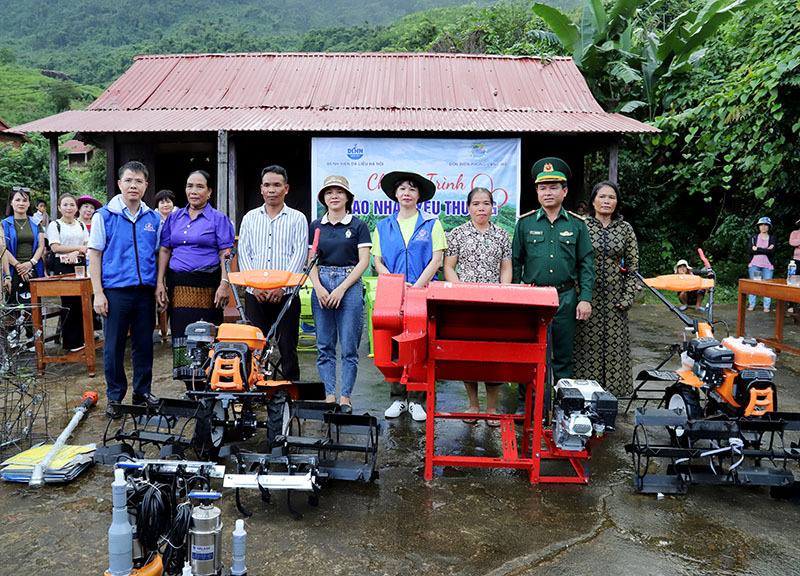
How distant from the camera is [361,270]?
452 cm

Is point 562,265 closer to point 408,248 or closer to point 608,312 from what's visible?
point 608,312

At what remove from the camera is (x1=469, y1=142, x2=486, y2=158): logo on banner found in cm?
966

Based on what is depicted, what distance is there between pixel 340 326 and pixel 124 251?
1740 millimetres

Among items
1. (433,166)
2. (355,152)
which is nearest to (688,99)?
(433,166)

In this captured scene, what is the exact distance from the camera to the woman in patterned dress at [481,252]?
15.3 feet

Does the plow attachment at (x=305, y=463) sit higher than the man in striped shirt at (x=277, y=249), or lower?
lower

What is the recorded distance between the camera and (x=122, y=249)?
4676 mm

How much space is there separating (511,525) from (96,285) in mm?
3461

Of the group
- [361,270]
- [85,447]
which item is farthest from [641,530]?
[85,447]

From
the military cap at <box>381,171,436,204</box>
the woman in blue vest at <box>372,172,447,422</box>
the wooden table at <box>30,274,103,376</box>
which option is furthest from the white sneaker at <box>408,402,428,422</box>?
the wooden table at <box>30,274,103,376</box>

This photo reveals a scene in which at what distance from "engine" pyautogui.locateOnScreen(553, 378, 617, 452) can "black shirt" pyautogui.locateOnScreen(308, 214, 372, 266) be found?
1801 mm

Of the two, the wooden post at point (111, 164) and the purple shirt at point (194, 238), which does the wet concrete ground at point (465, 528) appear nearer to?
the purple shirt at point (194, 238)

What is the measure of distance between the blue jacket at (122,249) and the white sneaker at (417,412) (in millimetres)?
2301

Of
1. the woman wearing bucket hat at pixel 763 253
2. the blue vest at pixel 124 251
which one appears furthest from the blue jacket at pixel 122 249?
the woman wearing bucket hat at pixel 763 253
